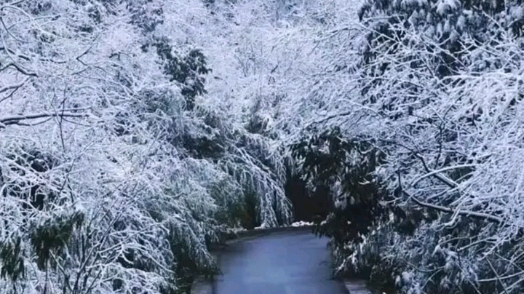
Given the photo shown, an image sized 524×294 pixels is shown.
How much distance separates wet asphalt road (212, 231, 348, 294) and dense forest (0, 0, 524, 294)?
89cm

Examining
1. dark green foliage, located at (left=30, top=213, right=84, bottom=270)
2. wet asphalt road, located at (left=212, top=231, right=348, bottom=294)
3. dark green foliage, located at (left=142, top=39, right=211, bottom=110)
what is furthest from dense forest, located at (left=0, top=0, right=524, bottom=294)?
dark green foliage, located at (left=142, top=39, right=211, bottom=110)

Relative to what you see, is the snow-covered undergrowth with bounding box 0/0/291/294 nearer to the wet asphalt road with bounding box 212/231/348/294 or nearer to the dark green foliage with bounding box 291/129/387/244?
the wet asphalt road with bounding box 212/231/348/294

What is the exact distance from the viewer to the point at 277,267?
55.4 feet

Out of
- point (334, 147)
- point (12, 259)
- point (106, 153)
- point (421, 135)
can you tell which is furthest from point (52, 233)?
point (421, 135)

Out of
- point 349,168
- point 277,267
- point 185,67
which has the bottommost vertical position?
point 277,267

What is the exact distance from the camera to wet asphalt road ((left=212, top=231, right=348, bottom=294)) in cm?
1443

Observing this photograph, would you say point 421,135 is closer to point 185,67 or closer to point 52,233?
point 52,233

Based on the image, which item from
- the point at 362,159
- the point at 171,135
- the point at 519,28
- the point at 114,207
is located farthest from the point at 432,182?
the point at 171,135

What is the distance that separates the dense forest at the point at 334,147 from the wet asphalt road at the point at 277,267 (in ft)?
2.91

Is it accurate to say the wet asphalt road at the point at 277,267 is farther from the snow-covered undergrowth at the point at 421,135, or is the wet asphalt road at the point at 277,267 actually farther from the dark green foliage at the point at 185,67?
the snow-covered undergrowth at the point at 421,135

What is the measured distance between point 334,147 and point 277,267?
7606 millimetres

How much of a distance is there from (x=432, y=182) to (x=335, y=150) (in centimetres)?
115

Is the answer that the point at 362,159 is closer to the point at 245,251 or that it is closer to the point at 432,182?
the point at 432,182

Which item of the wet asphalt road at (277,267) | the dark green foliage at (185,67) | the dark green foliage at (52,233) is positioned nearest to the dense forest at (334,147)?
the dark green foliage at (52,233)
